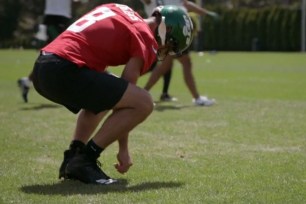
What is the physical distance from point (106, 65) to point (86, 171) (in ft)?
2.25

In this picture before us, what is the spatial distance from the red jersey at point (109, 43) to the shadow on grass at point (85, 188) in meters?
0.72

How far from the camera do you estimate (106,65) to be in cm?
450

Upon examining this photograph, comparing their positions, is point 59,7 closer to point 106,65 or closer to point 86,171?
point 106,65

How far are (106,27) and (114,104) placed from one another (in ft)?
1.60

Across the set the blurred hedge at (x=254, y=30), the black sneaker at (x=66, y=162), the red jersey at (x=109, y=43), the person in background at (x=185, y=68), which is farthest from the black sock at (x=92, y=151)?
the blurred hedge at (x=254, y=30)

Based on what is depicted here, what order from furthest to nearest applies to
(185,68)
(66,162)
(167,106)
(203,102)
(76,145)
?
1. (185,68)
2. (167,106)
3. (203,102)
4. (76,145)
5. (66,162)

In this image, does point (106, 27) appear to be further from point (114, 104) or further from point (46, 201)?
point (46, 201)

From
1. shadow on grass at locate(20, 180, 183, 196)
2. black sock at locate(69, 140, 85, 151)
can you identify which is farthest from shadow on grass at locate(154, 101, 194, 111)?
shadow on grass at locate(20, 180, 183, 196)

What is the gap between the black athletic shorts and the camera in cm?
434

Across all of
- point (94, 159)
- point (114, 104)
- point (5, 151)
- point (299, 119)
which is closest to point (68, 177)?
point (94, 159)

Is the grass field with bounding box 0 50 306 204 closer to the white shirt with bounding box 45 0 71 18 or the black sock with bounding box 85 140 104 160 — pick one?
the black sock with bounding box 85 140 104 160

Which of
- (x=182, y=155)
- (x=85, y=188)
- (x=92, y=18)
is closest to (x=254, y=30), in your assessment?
(x=182, y=155)

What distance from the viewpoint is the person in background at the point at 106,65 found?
4.36 m

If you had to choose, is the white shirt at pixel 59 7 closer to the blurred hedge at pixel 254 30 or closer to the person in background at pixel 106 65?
the person in background at pixel 106 65
